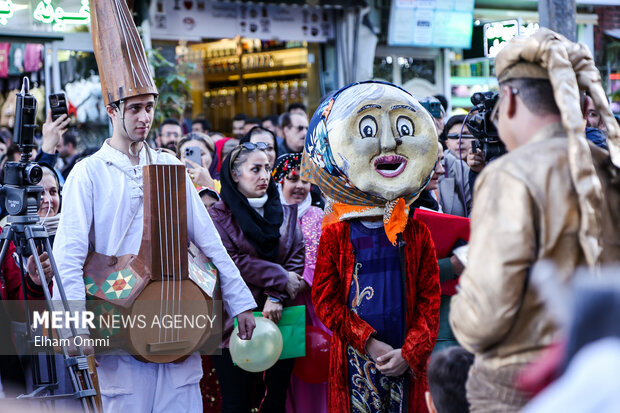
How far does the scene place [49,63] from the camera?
1026 centimetres

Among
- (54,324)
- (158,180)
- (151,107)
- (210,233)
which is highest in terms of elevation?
(151,107)

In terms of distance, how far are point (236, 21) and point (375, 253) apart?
9.41 metres

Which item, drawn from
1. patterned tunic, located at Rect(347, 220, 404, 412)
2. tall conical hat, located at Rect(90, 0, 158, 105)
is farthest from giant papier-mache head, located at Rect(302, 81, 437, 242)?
tall conical hat, located at Rect(90, 0, 158, 105)

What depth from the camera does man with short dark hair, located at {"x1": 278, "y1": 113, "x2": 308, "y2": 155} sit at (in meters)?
7.47

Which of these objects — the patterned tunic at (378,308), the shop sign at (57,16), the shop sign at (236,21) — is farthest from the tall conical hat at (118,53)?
the shop sign at (236,21)

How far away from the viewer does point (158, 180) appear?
3.54m

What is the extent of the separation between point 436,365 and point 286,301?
2166mm

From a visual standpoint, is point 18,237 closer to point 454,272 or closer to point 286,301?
point 286,301

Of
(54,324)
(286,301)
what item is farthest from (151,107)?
(286,301)

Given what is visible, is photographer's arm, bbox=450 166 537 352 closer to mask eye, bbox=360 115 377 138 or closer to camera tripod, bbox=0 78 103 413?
mask eye, bbox=360 115 377 138

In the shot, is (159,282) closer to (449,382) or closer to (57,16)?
(449,382)

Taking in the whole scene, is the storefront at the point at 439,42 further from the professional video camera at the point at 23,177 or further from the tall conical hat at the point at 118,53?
the professional video camera at the point at 23,177

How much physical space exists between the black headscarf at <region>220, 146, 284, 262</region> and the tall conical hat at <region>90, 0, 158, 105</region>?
43.8 inches

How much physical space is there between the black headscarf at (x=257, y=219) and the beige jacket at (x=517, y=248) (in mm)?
2602
